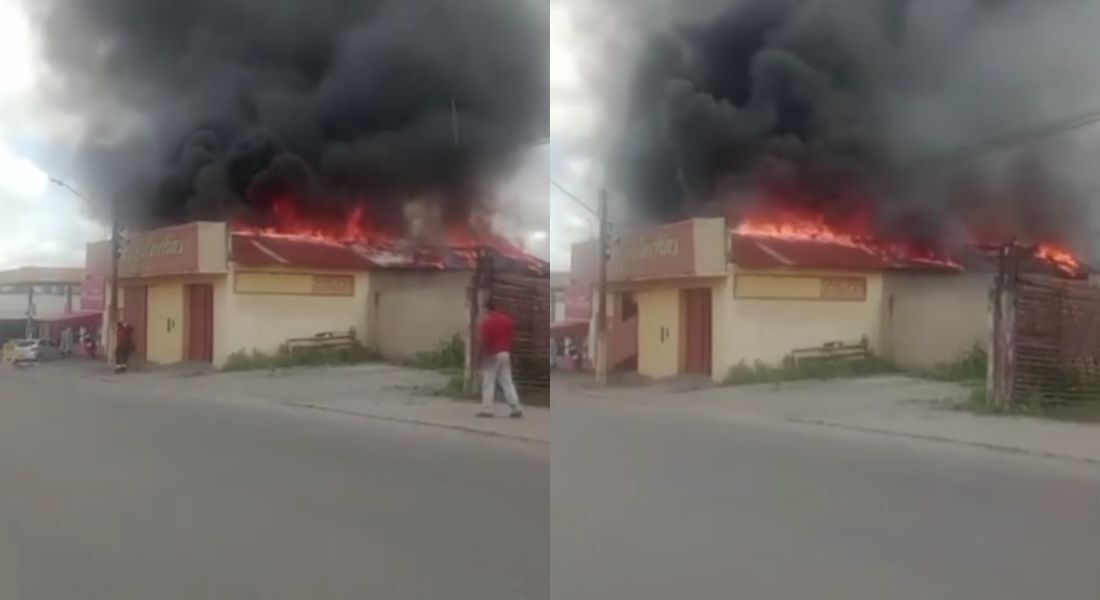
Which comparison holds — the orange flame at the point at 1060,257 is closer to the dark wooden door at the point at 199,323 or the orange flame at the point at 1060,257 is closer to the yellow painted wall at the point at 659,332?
the yellow painted wall at the point at 659,332

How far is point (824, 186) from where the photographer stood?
8.39ft

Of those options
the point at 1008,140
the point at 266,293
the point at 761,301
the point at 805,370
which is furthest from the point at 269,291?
the point at 1008,140

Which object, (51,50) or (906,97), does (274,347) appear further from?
(906,97)

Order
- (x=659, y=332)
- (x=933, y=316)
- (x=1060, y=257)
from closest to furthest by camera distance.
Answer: (x=1060, y=257)
(x=933, y=316)
(x=659, y=332)

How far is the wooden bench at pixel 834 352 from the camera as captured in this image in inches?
101

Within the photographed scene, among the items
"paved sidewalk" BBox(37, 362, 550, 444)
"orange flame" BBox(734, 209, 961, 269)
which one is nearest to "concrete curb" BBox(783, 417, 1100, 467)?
"orange flame" BBox(734, 209, 961, 269)

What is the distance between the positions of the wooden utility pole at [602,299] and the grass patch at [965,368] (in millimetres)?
831

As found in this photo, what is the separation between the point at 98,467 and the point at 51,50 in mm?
955

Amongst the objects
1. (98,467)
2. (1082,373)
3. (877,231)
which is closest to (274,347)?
(98,467)

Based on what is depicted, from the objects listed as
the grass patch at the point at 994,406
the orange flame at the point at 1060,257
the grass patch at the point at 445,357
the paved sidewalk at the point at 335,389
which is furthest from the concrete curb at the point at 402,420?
the orange flame at the point at 1060,257

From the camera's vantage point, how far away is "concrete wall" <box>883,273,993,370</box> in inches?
93.4

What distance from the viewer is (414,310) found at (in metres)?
2.72

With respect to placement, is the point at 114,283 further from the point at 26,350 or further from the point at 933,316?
the point at 933,316

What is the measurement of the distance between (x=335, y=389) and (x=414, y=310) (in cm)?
26
